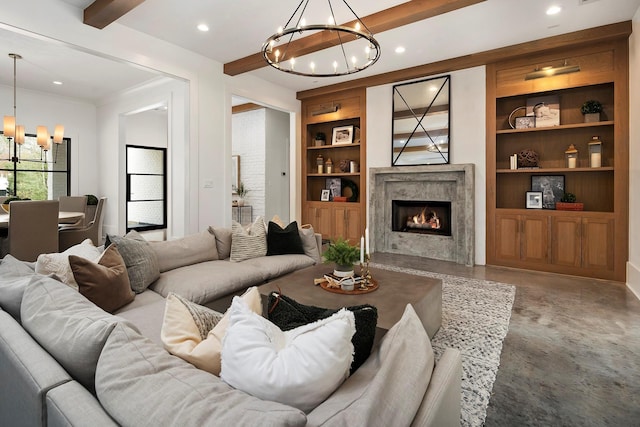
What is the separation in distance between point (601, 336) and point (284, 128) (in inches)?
275

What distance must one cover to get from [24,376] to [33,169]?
7913 mm

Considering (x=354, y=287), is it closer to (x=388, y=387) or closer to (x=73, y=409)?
(x=388, y=387)

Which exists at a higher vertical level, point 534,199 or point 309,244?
point 534,199

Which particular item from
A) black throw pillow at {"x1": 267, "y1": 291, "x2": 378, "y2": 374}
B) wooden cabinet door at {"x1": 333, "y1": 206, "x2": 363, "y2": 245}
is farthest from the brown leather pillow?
wooden cabinet door at {"x1": 333, "y1": 206, "x2": 363, "y2": 245}

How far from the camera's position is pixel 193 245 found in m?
3.19

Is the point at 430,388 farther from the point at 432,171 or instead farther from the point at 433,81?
the point at 433,81

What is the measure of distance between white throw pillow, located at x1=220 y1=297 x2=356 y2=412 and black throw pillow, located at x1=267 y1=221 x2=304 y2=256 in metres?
2.81

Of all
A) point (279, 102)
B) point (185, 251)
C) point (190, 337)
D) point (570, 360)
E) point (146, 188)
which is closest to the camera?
point (190, 337)

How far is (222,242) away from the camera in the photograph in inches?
138

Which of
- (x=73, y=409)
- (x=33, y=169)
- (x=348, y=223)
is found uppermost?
(x=33, y=169)

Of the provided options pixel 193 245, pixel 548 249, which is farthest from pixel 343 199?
pixel 193 245

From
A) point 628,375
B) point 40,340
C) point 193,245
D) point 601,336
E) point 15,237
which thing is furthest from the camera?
point 15,237

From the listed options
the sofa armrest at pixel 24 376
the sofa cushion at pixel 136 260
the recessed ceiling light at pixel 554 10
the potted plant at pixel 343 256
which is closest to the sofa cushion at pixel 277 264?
the potted plant at pixel 343 256

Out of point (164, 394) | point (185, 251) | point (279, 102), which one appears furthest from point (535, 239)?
point (164, 394)
